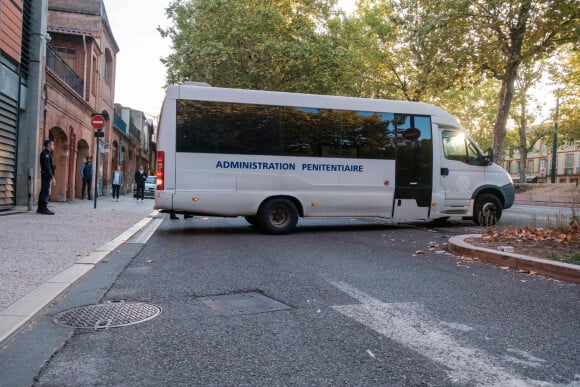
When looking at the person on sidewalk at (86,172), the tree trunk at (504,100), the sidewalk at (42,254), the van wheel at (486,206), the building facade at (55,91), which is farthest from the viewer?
the tree trunk at (504,100)

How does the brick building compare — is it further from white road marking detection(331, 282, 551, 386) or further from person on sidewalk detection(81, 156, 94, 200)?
white road marking detection(331, 282, 551, 386)

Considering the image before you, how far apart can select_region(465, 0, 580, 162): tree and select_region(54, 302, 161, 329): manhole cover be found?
67.6 feet

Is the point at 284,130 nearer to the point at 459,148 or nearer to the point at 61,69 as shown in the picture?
the point at 459,148

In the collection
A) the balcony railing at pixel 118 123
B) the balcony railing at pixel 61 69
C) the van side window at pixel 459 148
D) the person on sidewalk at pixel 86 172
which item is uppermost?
the balcony railing at pixel 61 69

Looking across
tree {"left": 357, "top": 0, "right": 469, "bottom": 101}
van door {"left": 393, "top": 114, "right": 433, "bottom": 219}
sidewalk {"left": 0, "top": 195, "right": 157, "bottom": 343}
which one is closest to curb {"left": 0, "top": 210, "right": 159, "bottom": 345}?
sidewalk {"left": 0, "top": 195, "right": 157, "bottom": 343}

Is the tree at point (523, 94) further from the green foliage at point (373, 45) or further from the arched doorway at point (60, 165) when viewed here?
Answer: the arched doorway at point (60, 165)

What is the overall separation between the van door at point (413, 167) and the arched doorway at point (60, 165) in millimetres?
15008

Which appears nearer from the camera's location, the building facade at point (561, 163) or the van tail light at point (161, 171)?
the van tail light at point (161, 171)

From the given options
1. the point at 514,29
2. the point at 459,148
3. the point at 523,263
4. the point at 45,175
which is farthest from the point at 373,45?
the point at 523,263

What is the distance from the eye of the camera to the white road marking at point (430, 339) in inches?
112

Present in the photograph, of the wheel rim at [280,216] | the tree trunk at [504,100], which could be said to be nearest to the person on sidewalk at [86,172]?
the wheel rim at [280,216]

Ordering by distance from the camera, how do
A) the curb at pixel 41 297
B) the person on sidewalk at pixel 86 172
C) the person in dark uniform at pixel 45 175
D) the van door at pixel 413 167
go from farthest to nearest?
the person on sidewalk at pixel 86 172
the person in dark uniform at pixel 45 175
the van door at pixel 413 167
the curb at pixel 41 297

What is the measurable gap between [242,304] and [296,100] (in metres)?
6.81

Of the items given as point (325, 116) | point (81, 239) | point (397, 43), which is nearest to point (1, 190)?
point (81, 239)
